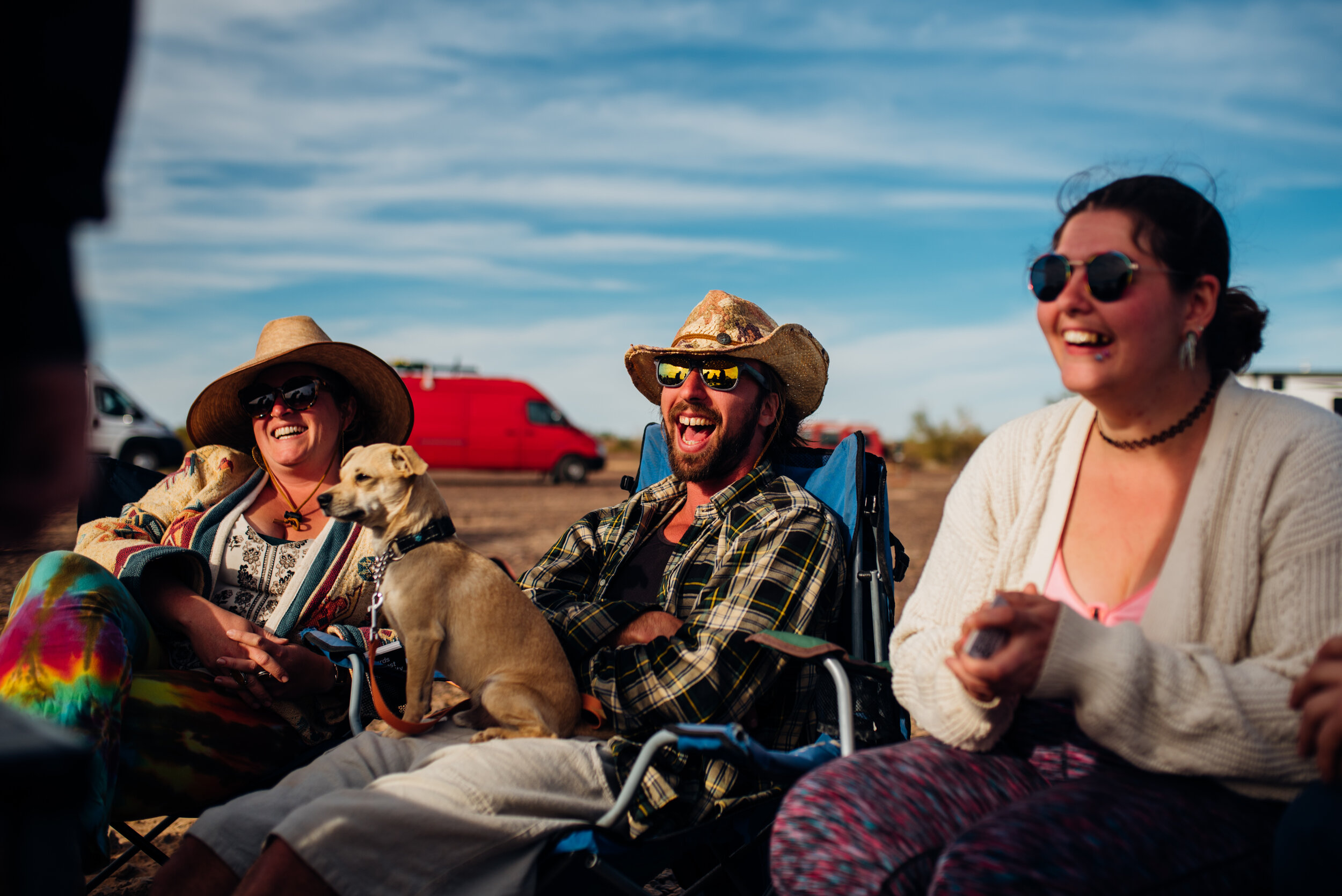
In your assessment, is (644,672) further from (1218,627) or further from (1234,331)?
(1234,331)

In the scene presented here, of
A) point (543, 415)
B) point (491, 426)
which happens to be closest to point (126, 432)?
point (491, 426)

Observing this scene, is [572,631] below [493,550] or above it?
above

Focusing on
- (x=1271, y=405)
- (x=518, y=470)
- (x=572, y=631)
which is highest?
(x=1271, y=405)

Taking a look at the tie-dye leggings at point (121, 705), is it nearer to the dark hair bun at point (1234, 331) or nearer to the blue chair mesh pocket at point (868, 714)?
the blue chair mesh pocket at point (868, 714)

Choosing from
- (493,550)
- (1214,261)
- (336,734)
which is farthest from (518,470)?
(1214,261)

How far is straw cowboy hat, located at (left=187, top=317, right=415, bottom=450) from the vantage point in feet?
11.1

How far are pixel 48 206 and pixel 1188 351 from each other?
2113 mm

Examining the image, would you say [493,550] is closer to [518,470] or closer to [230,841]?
[230,841]

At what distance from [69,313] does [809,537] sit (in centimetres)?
220

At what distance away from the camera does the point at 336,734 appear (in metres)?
3.07

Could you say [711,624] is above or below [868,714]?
above

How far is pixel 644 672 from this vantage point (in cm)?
270

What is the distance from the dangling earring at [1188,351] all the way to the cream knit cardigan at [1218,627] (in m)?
0.11

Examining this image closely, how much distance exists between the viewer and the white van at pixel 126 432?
63.1 feet
